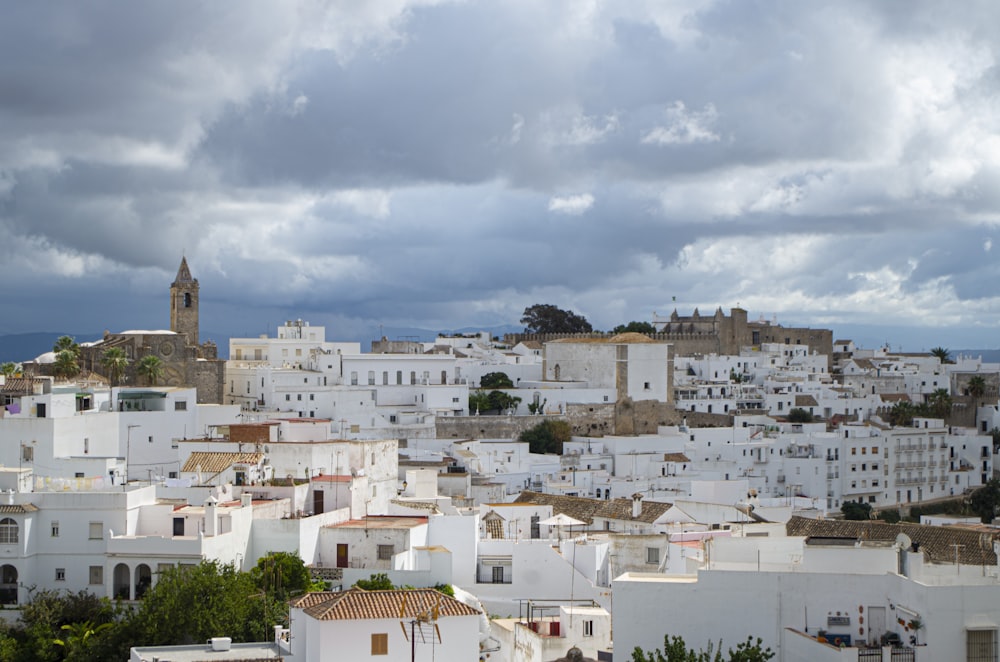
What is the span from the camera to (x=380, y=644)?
20.6 meters

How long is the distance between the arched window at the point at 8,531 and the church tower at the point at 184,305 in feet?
119

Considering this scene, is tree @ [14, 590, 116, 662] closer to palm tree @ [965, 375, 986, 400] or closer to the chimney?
the chimney

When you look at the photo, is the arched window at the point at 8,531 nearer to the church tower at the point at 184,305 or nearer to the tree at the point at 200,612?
the tree at the point at 200,612

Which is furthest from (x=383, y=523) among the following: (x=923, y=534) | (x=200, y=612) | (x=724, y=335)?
(x=724, y=335)

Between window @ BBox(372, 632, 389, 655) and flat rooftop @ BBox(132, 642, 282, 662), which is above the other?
window @ BBox(372, 632, 389, 655)

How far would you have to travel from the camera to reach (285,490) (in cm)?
3005

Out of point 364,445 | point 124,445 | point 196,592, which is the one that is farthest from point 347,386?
point 196,592

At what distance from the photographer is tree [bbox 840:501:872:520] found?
52.5m

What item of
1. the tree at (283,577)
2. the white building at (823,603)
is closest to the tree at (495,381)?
the tree at (283,577)

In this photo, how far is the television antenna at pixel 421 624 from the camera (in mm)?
20766

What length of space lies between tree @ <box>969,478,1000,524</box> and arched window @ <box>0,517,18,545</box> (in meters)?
42.7

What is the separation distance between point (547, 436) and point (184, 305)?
19.7 m

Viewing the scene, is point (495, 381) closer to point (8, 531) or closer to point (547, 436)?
point (547, 436)

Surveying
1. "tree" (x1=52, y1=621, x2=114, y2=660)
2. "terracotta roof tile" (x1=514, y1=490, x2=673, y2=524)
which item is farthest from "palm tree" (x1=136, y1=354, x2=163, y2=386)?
"tree" (x1=52, y1=621, x2=114, y2=660)
